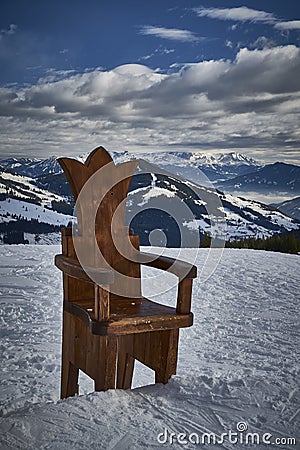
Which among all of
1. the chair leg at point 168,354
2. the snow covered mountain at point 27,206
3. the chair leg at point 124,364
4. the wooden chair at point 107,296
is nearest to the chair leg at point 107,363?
the wooden chair at point 107,296

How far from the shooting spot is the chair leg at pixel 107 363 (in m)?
2.20

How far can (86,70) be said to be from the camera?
6.62 m

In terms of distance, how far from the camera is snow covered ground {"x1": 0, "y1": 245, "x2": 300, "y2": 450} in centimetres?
188

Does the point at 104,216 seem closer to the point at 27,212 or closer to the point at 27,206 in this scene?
the point at 27,206

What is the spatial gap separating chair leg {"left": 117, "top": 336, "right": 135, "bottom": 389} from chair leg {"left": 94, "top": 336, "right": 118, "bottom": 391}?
390 mm

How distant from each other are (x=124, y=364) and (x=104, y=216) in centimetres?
82

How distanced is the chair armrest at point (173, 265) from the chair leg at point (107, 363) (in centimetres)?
43

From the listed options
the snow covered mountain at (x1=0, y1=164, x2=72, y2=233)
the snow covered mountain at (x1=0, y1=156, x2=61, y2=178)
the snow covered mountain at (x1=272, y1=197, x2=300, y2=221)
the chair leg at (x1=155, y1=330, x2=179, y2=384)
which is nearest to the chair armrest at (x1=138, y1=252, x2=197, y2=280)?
the chair leg at (x1=155, y1=330, x2=179, y2=384)

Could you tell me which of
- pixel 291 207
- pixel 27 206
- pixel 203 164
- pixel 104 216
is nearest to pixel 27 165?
pixel 27 206

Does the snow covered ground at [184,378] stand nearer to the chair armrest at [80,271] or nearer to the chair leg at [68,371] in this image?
the chair leg at [68,371]

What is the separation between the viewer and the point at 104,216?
2.60 metres

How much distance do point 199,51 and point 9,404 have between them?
543 centimetres

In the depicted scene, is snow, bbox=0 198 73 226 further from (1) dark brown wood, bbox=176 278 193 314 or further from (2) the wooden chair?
(1) dark brown wood, bbox=176 278 193 314

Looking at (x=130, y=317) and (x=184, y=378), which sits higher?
(x=130, y=317)
